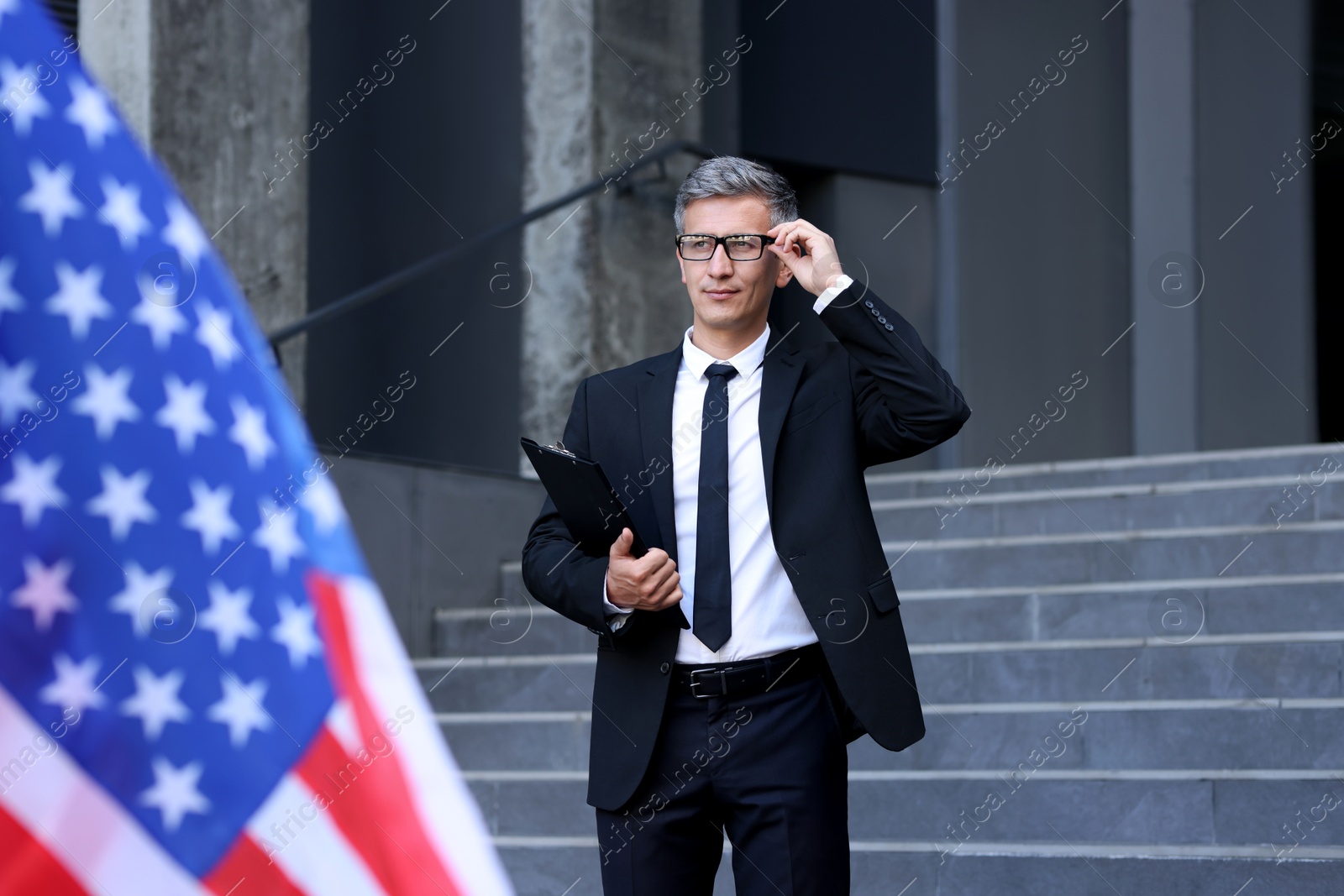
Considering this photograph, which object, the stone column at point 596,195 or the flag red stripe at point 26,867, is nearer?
the flag red stripe at point 26,867

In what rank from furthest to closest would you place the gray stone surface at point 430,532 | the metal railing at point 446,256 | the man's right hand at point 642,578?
the gray stone surface at point 430,532 → the metal railing at point 446,256 → the man's right hand at point 642,578

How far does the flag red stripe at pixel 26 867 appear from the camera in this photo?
357 cm

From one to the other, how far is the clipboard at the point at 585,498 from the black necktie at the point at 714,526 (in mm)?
46

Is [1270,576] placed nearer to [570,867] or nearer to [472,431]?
[570,867]

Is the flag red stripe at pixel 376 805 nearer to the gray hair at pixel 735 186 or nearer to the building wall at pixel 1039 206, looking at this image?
the gray hair at pixel 735 186

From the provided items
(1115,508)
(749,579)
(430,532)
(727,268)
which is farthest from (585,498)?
(430,532)

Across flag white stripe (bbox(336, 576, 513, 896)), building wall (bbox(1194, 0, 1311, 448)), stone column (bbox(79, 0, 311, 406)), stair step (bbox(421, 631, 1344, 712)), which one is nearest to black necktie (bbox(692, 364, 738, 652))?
flag white stripe (bbox(336, 576, 513, 896))

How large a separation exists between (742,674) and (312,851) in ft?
5.78

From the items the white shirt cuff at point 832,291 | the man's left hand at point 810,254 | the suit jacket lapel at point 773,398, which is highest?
the man's left hand at point 810,254

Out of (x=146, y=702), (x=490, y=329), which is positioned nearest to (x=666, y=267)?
(x=490, y=329)

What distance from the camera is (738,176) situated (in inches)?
110

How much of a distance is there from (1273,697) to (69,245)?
12.1 feet

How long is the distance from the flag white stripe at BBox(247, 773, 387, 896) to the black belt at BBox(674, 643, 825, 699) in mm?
1597

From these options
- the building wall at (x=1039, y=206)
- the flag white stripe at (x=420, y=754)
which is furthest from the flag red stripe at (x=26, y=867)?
the building wall at (x=1039, y=206)
